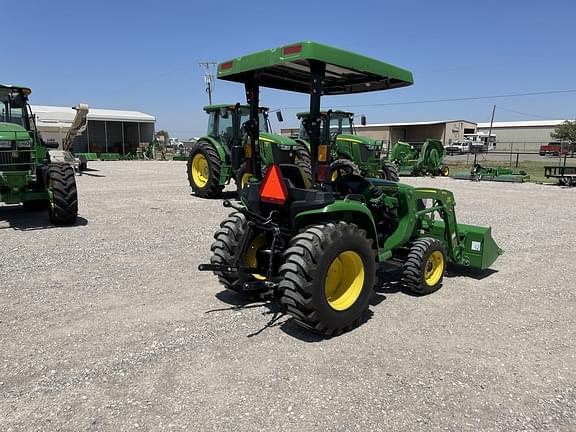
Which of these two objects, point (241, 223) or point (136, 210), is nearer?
point (241, 223)

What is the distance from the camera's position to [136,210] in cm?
988

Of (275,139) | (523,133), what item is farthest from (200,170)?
(523,133)

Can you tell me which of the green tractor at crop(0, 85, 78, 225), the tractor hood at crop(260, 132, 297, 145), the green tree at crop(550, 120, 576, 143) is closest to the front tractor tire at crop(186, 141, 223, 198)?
the tractor hood at crop(260, 132, 297, 145)

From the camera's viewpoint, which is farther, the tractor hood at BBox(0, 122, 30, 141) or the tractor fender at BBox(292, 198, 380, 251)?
the tractor hood at BBox(0, 122, 30, 141)

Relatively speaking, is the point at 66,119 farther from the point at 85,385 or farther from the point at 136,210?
the point at 85,385

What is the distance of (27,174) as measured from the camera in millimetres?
8141

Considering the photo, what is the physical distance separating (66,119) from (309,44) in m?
30.3

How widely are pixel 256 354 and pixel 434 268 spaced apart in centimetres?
258

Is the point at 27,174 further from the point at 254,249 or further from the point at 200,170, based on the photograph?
the point at 254,249

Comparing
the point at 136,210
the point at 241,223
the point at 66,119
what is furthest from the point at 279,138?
the point at 66,119

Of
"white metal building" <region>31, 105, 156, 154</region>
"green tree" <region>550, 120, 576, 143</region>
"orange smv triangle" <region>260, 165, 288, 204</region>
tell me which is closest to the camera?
"orange smv triangle" <region>260, 165, 288, 204</region>

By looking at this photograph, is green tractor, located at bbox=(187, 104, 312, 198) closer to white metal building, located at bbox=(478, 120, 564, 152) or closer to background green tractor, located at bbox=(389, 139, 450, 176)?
background green tractor, located at bbox=(389, 139, 450, 176)

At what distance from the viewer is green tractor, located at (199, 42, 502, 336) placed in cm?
364

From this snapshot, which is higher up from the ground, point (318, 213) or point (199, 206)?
point (318, 213)
